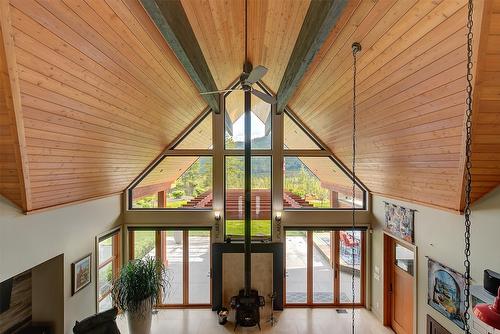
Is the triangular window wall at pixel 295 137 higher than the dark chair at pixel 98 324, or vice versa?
the triangular window wall at pixel 295 137

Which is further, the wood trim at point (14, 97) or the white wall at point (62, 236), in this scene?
the white wall at point (62, 236)

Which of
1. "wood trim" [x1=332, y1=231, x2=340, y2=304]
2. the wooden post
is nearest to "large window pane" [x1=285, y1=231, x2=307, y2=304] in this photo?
"wood trim" [x1=332, y1=231, x2=340, y2=304]

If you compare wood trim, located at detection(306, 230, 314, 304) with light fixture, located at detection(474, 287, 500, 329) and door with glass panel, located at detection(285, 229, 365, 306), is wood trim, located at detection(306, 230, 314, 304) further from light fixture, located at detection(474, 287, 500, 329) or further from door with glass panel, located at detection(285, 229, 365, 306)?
light fixture, located at detection(474, 287, 500, 329)

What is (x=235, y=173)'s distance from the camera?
6.77 m

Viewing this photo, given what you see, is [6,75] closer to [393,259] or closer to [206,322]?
[206,322]

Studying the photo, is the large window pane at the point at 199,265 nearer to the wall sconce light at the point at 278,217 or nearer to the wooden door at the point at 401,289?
the wall sconce light at the point at 278,217

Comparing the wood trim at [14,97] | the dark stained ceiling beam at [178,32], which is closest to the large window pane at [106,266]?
the wood trim at [14,97]

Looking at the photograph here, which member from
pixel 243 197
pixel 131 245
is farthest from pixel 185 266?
pixel 243 197

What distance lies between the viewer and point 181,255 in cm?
670

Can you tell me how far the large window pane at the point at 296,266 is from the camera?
663 centimetres

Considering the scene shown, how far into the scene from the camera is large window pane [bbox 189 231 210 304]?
21.7 feet

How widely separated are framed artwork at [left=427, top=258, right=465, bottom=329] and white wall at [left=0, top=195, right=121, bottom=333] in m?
6.01

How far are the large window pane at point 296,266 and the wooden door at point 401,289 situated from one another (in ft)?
6.44

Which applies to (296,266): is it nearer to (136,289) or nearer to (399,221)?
(399,221)
